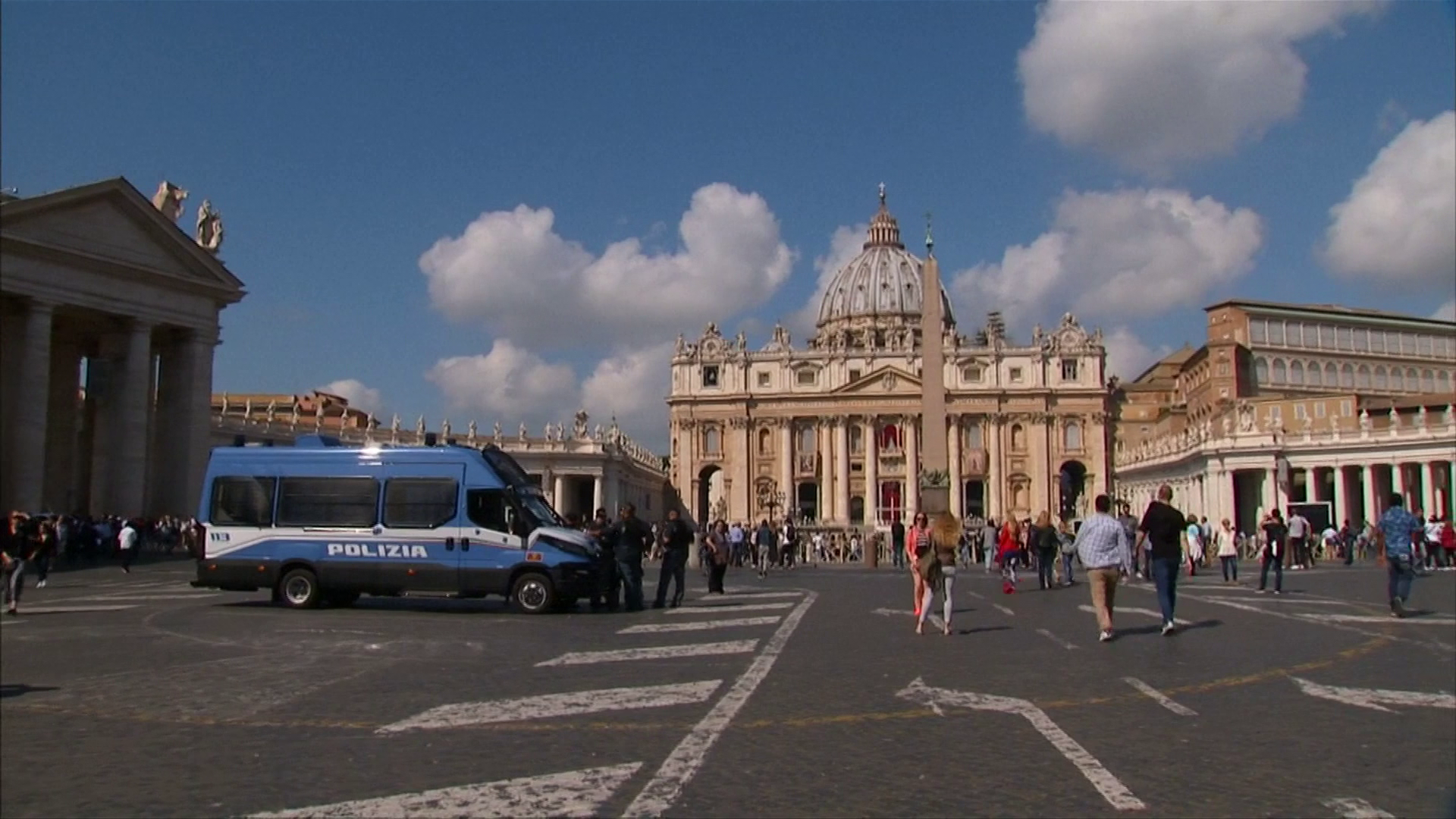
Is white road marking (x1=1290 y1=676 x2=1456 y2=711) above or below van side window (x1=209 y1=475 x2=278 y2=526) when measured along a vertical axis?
below

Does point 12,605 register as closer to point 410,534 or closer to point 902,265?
point 410,534

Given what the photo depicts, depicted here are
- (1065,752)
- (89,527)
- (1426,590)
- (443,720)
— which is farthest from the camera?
(89,527)

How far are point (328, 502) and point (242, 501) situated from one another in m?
1.35

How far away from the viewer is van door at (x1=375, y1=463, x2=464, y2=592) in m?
17.0

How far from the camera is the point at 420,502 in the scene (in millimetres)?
17250

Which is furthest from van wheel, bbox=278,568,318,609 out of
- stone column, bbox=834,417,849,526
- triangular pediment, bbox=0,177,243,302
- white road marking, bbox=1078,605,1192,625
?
stone column, bbox=834,417,849,526

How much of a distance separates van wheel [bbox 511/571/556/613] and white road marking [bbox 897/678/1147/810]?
7.54 meters

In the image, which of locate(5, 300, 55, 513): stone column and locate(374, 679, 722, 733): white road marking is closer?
locate(374, 679, 722, 733): white road marking

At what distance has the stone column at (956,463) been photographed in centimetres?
10669

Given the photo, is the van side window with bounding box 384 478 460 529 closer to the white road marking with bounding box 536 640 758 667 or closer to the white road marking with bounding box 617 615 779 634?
the white road marking with bounding box 617 615 779 634

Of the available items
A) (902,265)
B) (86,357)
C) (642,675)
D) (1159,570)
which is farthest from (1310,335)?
(642,675)

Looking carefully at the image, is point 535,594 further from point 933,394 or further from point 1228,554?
point 933,394

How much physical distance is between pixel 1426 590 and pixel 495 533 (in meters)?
16.8

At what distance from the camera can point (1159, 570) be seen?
46.2 ft
